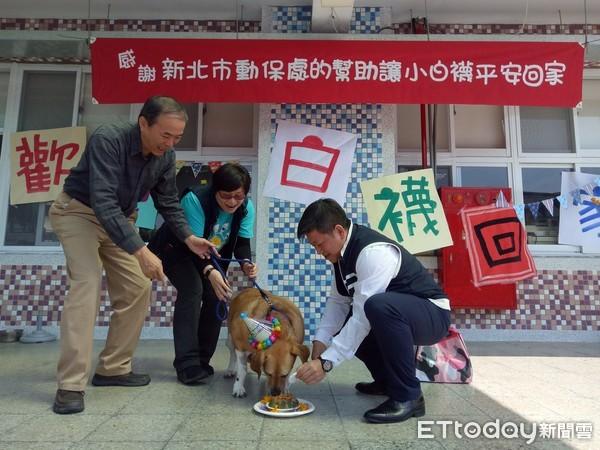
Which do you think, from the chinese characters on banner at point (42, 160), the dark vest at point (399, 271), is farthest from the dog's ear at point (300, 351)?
the chinese characters on banner at point (42, 160)

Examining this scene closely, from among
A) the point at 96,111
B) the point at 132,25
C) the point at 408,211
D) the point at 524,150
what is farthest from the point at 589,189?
the point at 96,111

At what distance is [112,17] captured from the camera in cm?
497

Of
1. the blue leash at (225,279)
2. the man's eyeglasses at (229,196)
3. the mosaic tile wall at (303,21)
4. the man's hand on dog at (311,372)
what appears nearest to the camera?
the man's hand on dog at (311,372)

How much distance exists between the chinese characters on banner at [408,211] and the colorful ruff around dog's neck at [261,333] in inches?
87.7

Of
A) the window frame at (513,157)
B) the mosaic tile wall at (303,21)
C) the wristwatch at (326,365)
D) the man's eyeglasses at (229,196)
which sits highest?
the mosaic tile wall at (303,21)

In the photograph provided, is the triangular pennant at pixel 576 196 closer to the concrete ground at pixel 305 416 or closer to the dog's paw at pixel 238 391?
the concrete ground at pixel 305 416

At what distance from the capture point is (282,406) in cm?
216

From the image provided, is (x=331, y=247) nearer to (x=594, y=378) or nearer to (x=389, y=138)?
(x=594, y=378)

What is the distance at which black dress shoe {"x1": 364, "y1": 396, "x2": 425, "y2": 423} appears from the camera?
202cm

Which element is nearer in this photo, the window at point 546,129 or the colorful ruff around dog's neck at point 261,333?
the colorful ruff around dog's neck at point 261,333

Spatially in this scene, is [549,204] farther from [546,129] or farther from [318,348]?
[318,348]

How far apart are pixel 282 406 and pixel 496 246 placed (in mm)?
3192

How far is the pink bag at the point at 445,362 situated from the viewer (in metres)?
2.81

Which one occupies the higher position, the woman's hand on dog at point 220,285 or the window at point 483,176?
the window at point 483,176
